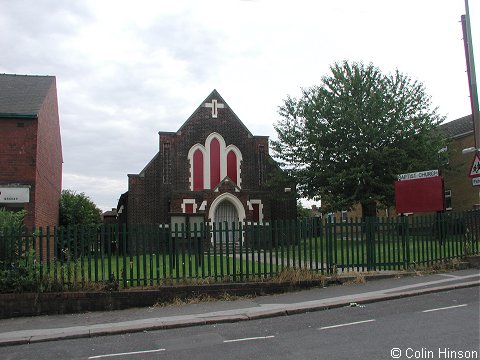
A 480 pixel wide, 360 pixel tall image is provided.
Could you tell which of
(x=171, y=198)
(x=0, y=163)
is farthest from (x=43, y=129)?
(x=171, y=198)

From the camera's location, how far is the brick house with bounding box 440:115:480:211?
30.8 m

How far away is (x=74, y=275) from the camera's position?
10586 mm

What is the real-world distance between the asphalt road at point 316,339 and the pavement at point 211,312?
23cm

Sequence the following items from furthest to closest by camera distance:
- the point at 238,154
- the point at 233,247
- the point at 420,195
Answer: the point at 238,154 → the point at 420,195 → the point at 233,247

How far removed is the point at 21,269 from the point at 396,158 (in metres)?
18.4

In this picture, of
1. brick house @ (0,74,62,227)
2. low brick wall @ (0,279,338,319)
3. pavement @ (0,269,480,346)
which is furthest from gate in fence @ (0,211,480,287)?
brick house @ (0,74,62,227)

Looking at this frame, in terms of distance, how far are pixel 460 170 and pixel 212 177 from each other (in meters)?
16.4

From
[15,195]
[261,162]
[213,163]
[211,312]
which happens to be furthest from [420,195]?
[213,163]

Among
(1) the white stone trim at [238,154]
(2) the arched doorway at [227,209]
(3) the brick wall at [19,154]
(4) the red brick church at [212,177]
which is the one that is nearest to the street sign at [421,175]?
(4) the red brick church at [212,177]

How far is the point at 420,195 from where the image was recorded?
1634cm

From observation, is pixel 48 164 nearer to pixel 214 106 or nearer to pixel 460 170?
pixel 214 106

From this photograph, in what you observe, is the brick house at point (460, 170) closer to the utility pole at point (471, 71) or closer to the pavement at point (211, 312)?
the utility pole at point (471, 71)

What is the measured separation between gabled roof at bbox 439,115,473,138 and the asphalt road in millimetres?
25009

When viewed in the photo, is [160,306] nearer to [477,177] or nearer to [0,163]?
[477,177]
